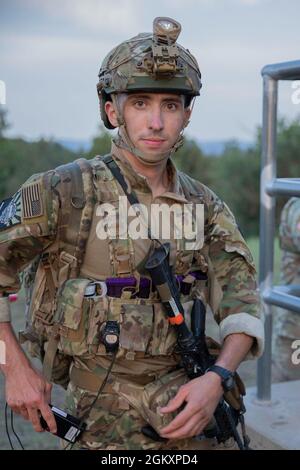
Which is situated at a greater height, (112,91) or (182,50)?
(182,50)

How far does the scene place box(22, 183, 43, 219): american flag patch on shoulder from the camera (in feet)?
6.25

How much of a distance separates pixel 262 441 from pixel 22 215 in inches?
60.7

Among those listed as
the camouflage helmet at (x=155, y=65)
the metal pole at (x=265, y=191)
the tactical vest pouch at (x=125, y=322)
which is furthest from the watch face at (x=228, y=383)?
the metal pole at (x=265, y=191)

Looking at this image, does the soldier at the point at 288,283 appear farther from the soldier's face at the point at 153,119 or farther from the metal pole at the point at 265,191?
the soldier's face at the point at 153,119

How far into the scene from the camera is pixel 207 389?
1929 mm

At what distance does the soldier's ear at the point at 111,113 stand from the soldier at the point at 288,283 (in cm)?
203

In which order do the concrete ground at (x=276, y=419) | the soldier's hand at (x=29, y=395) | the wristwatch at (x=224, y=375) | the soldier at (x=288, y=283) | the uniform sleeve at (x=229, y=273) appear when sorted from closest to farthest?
the soldier's hand at (x=29, y=395)
the wristwatch at (x=224, y=375)
the uniform sleeve at (x=229, y=273)
the concrete ground at (x=276, y=419)
the soldier at (x=288, y=283)

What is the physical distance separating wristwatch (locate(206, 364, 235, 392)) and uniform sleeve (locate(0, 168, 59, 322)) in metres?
0.62

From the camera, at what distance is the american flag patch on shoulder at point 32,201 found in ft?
6.25

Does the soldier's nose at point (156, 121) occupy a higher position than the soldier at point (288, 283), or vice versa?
the soldier's nose at point (156, 121)

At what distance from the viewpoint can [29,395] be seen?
186 cm
